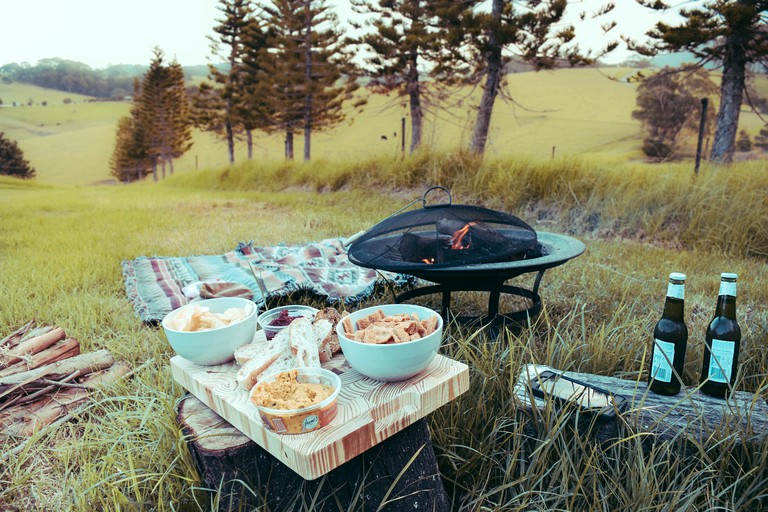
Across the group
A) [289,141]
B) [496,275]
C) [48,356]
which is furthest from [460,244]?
[289,141]

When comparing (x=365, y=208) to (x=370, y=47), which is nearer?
(x=365, y=208)

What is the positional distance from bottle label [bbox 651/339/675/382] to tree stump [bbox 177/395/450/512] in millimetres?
806

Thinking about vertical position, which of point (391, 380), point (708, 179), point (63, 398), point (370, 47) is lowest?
point (63, 398)

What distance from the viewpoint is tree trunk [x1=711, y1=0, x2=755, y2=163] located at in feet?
21.7

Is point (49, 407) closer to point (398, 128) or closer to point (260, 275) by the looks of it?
point (260, 275)

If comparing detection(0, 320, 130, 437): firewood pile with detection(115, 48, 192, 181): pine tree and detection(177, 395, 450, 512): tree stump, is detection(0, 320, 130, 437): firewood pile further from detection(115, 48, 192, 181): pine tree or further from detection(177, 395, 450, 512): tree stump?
detection(115, 48, 192, 181): pine tree

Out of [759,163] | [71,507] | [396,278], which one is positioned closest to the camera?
[71,507]

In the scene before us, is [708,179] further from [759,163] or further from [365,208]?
A: [365,208]

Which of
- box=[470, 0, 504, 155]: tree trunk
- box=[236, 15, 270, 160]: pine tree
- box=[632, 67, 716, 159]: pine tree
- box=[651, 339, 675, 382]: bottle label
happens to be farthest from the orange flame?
box=[632, 67, 716, 159]: pine tree

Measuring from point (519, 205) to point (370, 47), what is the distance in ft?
24.5

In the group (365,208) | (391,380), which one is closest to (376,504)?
(391,380)

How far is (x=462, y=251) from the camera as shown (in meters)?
2.19

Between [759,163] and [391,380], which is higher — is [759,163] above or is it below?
above

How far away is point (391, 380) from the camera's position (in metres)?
1.21
